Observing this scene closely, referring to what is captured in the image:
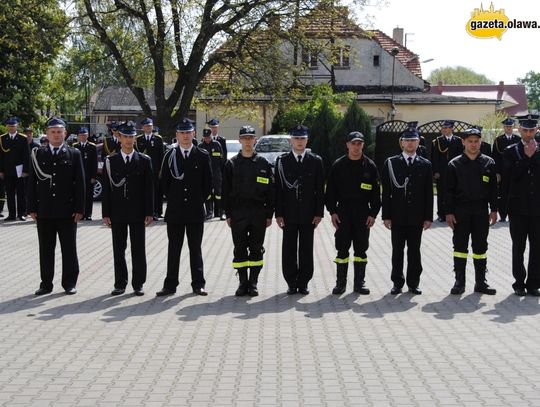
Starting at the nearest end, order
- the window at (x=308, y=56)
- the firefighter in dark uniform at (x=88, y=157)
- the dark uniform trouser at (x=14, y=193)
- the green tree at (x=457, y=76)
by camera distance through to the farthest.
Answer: the firefighter in dark uniform at (x=88, y=157)
the dark uniform trouser at (x=14, y=193)
the window at (x=308, y=56)
the green tree at (x=457, y=76)

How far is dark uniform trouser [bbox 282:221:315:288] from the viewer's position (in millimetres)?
10406

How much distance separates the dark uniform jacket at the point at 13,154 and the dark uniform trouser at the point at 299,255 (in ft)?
32.1

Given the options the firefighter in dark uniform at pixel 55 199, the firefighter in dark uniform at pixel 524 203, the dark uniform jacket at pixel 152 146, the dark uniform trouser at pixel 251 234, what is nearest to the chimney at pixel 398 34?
the dark uniform jacket at pixel 152 146

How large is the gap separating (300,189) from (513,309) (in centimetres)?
280

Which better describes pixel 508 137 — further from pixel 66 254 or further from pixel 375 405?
pixel 375 405

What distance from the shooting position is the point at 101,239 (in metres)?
15.9

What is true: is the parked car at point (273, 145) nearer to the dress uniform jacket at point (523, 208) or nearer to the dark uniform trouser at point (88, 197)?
the dark uniform trouser at point (88, 197)

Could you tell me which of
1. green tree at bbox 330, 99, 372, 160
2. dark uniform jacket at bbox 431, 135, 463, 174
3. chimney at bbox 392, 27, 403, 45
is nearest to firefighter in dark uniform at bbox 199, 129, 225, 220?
dark uniform jacket at bbox 431, 135, 463, 174

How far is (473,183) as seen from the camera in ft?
34.2

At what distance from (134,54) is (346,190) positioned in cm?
2303

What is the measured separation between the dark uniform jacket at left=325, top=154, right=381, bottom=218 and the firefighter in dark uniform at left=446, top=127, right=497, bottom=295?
98 centimetres

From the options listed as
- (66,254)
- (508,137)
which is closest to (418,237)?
(66,254)

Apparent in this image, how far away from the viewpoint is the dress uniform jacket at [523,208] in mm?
10312

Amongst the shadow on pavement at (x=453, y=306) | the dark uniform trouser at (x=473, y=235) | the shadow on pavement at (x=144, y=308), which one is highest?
the dark uniform trouser at (x=473, y=235)
